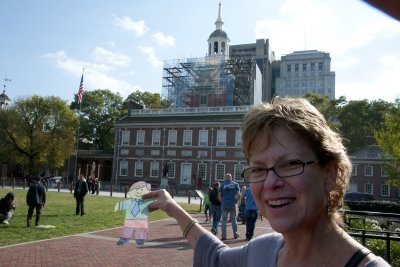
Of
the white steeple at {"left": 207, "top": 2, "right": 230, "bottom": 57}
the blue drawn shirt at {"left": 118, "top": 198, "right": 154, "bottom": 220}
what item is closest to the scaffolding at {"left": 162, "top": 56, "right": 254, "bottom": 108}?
the white steeple at {"left": 207, "top": 2, "right": 230, "bottom": 57}

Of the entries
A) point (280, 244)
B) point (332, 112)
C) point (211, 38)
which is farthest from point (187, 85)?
point (280, 244)

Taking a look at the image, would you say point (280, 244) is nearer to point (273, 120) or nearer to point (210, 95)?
point (273, 120)

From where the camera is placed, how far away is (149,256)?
8391 mm

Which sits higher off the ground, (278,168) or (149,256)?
(278,168)

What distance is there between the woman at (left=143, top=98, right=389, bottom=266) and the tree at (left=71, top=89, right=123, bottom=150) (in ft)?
209

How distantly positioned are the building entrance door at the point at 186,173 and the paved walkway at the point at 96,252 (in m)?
36.5

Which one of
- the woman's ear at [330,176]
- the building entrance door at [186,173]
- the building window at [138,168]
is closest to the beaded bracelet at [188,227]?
the woman's ear at [330,176]

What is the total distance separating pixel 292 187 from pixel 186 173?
1845 inches

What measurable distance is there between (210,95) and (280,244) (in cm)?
5764

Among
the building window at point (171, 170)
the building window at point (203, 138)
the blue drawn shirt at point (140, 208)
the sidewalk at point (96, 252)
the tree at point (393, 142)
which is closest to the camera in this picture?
the blue drawn shirt at point (140, 208)

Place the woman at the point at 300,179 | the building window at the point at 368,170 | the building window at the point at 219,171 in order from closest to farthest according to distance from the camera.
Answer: the woman at the point at 300,179
the building window at the point at 219,171
the building window at the point at 368,170

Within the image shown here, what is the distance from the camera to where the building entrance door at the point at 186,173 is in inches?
1871

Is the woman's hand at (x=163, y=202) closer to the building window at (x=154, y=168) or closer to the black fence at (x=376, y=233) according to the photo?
the black fence at (x=376, y=233)

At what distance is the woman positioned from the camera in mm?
1459
